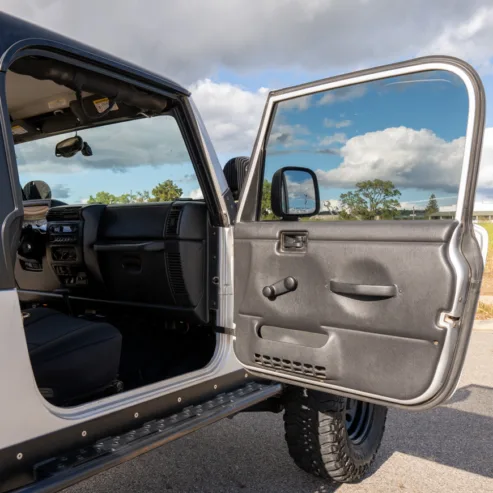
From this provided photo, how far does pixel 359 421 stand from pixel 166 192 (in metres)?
1.78

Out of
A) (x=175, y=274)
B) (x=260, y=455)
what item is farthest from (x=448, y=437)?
(x=175, y=274)

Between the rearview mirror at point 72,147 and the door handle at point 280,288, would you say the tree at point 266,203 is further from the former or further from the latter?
the rearview mirror at point 72,147

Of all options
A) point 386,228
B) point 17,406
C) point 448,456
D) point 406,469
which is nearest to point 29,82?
point 17,406

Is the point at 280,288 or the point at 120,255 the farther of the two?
the point at 120,255

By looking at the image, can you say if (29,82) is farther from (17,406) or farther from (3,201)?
(17,406)

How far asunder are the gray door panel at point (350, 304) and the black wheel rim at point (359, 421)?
45.5 inches

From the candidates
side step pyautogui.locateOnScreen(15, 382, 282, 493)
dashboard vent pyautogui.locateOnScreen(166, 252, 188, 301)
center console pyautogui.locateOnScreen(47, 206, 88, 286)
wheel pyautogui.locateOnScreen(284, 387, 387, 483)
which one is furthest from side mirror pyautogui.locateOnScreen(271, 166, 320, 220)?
center console pyautogui.locateOnScreen(47, 206, 88, 286)

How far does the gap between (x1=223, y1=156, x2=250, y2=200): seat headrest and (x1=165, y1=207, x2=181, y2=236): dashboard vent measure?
0.92 ft

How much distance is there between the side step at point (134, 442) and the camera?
5.55 feet

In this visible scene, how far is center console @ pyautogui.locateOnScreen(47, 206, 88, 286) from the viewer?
3.03 meters

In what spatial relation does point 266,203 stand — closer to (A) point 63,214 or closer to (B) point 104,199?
(B) point 104,199

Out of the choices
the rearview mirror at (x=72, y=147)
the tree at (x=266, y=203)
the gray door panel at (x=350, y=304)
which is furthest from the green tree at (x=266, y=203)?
the rearview mirror at (x=72, y=147)

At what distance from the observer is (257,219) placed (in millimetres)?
2529

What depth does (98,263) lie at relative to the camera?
3012mm
